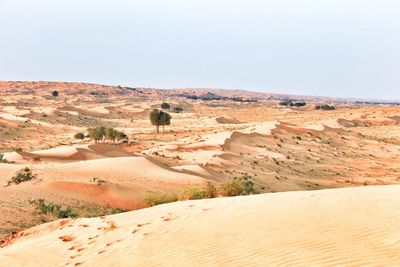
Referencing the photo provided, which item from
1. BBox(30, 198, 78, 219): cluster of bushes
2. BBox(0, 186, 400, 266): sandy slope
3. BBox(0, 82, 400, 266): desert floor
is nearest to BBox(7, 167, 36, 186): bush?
BBox(0, 82, 400, 266): desert floor

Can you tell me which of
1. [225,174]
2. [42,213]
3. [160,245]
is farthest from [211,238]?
[225,174]

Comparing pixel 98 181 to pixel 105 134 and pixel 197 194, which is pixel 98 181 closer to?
pixel 197 194

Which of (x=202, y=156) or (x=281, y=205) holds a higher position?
(x=281, y=205)

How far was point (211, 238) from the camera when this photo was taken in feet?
28.6

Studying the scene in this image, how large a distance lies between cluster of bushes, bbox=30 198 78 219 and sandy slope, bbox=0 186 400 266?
2.29 metres

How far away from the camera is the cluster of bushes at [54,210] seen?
14.7 m

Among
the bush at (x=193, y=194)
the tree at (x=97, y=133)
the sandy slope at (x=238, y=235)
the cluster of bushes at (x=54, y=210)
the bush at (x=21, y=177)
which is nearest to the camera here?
the sandy slope at (x=238, y=235)

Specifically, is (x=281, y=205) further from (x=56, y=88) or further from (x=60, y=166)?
(x=56, y=88)

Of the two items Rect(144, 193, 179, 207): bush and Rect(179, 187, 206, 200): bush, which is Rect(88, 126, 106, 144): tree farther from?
Rect(179, 187, 206, 200): bush

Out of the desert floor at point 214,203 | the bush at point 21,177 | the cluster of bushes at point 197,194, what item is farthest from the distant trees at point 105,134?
the cluster of bushes at point 197,194

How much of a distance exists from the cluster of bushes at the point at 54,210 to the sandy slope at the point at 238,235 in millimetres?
2286

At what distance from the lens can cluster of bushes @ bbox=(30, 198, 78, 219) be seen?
1467 cm

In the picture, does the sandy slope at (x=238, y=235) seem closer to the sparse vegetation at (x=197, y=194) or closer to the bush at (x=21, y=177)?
the sparse vegetation at (x=197, y=194)

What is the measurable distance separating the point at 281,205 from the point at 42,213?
8115mm
